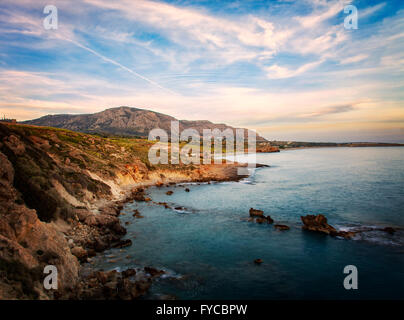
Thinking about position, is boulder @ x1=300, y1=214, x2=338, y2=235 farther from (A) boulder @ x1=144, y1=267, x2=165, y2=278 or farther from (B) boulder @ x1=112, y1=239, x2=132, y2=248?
(B) boulder @ x1=112, y1=239, x2=132, y2=248

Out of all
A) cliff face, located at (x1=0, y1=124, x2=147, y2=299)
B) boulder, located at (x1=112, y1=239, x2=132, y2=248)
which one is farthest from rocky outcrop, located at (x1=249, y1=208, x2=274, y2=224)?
cliff face, located at (x1=0, y1=124, x2=147, y2=299)

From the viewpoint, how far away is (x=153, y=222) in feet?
111

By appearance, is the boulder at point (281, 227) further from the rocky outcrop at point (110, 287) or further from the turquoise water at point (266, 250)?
the rocky outcrop at point (110, 287)

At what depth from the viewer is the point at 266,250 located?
24.4m

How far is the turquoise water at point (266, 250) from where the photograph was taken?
17578mm

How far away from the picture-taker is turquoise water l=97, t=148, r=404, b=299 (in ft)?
57.7

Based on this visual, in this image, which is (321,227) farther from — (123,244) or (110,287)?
(110,287)

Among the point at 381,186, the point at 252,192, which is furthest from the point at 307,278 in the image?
the point at 381,186

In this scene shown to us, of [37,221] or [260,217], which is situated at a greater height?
[37,221]

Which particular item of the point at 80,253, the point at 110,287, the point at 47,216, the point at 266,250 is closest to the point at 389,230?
the point at 266,250

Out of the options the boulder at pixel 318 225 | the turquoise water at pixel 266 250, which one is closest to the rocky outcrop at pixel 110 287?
the turquoise water at pixel 266 250

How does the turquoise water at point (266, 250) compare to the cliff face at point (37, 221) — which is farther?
the turquoise water at point (266, 250)
